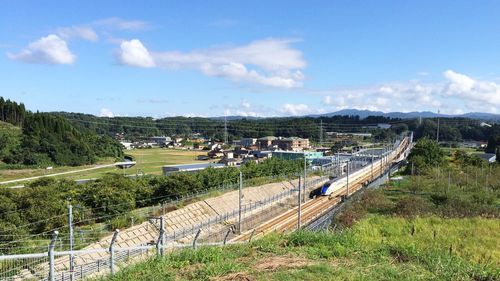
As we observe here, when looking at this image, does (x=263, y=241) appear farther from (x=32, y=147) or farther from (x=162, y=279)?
(x=32, y=147)

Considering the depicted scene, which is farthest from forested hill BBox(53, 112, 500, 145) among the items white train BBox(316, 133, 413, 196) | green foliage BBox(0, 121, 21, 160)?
green foliage BBox(0, 121, 21, 160)

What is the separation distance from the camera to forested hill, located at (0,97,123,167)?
173 feet

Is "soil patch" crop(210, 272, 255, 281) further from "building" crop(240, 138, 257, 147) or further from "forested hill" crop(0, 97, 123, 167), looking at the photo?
"building" crop(240, 138, 257, 147)

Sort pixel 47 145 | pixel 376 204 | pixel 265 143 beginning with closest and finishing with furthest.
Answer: pixel 376 204
pixel 47 145
pixel 265 143

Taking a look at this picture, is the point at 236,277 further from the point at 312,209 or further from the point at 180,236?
the point at 312,209

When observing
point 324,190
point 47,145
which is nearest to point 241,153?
point 47,145

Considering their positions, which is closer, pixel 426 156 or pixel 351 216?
pixel 351 216

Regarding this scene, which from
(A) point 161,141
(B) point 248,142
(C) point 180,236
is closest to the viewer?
(C) point 180,236

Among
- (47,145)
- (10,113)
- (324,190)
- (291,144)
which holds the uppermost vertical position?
(10,113)

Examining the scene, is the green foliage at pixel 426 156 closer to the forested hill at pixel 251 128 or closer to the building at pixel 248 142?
the building at pixel 248 142

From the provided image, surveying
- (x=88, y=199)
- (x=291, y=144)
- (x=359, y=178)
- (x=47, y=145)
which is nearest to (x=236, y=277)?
(x=88, y=199)

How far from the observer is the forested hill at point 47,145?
52750 mm

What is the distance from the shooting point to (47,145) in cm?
5550

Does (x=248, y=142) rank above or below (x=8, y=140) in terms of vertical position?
below
